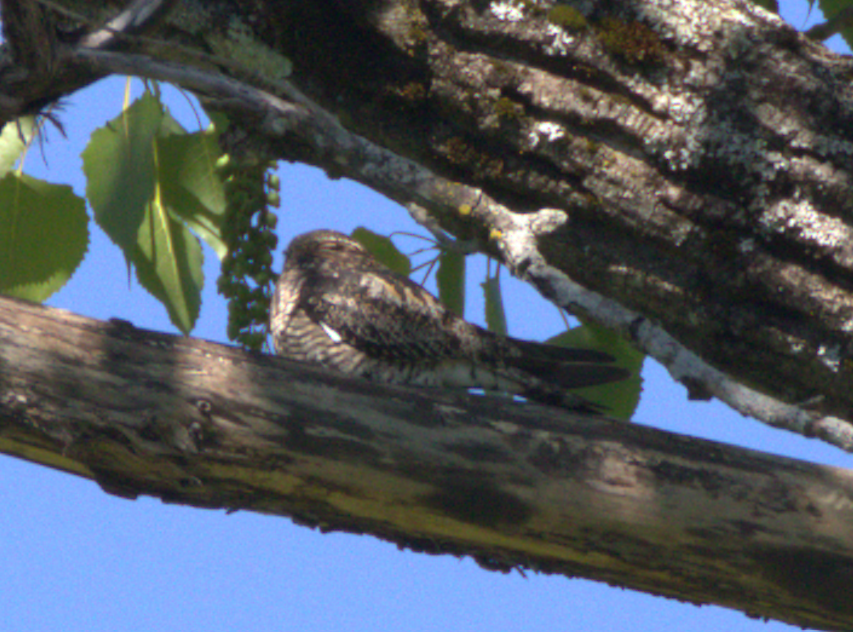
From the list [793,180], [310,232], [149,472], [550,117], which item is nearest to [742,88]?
[793,180]

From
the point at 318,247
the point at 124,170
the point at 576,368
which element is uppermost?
the point at 318,247

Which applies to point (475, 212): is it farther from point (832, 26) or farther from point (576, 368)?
point (832, 26)

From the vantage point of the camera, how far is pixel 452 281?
10.3ft

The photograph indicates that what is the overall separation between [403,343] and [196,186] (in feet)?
3.13

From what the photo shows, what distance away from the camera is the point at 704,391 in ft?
6.45

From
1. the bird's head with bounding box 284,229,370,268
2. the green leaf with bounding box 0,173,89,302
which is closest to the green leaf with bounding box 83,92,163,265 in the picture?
the green leaf with bounding box 0,173,89,302

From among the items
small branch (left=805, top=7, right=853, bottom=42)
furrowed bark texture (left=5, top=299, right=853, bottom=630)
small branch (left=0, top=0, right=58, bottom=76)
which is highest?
small branch (left=805, top=7, right=853, bottom=42)

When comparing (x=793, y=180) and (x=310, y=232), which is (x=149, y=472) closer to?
(x=793, y=180)

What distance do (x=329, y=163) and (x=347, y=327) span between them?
98cm

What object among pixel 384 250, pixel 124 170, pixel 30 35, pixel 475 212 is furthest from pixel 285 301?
pixel 30 35

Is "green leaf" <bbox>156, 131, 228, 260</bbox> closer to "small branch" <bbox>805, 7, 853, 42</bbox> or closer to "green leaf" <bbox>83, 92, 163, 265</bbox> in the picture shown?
"green leaf" <bbox>83, 92, 163, 265</bbox>

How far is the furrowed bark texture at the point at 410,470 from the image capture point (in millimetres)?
1919

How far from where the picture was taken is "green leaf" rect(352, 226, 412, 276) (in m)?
3.20

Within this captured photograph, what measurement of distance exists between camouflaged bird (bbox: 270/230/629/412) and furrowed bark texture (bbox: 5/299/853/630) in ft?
2.25
